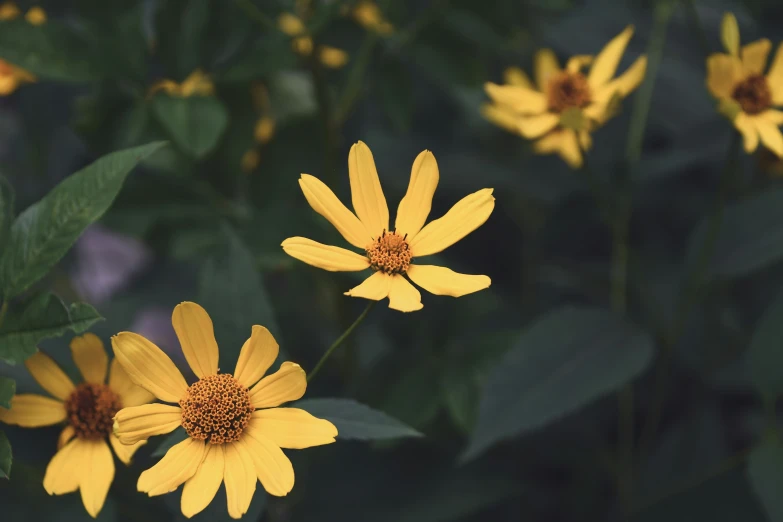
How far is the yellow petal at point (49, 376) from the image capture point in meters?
0.80

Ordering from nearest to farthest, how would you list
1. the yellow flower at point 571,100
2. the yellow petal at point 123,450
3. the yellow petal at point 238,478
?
the yellow petal at point 238,478 < the yellow petal at point 123,450 < the yellow flower at point 571,100

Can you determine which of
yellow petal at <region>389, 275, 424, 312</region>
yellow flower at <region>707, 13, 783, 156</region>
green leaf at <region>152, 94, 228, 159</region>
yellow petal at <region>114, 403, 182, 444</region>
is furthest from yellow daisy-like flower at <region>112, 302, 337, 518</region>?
yellow flower at <region>707, 13, 783, 156</region>

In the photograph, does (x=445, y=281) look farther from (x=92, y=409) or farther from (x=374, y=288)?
(x=92, y=409)

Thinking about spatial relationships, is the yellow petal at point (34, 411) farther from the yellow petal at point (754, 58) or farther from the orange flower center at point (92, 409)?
the yellow petal at point (754, 58)

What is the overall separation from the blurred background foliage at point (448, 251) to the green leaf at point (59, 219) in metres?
0.16

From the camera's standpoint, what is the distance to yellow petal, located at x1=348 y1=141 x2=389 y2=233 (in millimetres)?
797

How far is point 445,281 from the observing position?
770 mm

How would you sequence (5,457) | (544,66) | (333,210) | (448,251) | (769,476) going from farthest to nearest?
(448,251) < (544,66) < (769,476) < (333,210) < (5,457)

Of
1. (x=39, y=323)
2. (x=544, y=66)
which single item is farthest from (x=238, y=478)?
(x=544, y=66)

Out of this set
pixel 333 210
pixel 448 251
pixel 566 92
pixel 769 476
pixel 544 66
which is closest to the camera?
pixel 333 210

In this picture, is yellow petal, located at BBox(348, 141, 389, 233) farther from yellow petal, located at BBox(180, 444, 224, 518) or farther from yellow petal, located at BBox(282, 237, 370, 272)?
yellow petal, located at BBox(180, 444, 224, 518)

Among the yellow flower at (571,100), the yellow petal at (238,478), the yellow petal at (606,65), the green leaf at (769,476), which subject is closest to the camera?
the yellow petal at (238,478)

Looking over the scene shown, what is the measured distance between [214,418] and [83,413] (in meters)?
0.17

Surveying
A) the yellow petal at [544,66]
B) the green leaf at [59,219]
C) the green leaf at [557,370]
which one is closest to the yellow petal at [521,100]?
the yellow petal at [544,66]
